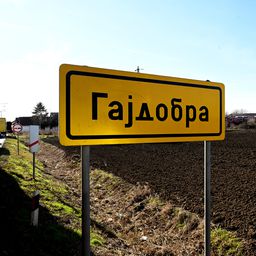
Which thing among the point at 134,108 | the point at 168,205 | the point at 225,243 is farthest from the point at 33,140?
the point at 134,108

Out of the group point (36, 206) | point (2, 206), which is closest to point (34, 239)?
point (36, 206)

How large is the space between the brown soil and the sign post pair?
13.6 feet

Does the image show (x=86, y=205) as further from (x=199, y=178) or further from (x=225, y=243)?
(x=199, y=178)

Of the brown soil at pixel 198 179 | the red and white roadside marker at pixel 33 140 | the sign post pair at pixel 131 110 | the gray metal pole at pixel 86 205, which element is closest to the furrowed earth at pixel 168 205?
the brown soil at pixel 198 179

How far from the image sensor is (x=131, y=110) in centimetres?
249

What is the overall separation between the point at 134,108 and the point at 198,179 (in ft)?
29.9

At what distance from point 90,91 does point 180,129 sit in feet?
2.92

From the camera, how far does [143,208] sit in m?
9.74

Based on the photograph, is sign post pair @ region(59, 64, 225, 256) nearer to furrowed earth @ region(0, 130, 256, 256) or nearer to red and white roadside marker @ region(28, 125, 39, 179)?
furrowed earth @ region(0, 130, 256, 256)

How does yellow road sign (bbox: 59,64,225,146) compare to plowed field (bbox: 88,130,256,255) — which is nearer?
yellow road sign (bbox: 59,64,225,146)

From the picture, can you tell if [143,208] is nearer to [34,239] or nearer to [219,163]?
[34,239]

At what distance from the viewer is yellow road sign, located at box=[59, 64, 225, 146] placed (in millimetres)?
2193

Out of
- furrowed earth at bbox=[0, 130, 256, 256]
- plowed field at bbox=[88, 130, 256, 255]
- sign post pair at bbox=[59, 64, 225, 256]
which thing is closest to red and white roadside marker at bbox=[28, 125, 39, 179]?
furrowed earth at bbox=[0, 130, 256, 256]

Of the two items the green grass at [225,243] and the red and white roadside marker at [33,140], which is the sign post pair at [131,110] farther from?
the red and white roadside marker at [33,140]
